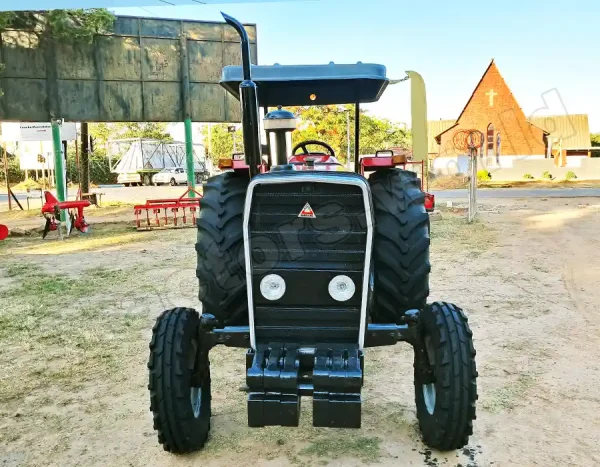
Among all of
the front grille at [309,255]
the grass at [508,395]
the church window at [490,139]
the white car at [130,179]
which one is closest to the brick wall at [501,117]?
the church window at [490,139]

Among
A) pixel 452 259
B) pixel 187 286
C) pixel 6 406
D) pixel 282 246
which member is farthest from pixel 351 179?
pixel 452 259

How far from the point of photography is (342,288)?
2.99m

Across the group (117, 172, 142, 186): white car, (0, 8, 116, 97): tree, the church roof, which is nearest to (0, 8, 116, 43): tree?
(0, 8, 116, 97): tree

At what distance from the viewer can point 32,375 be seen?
171 inches

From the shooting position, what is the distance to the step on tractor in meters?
2.78

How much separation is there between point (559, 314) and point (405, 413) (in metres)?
2.88

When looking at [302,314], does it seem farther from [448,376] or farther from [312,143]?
[312,143]

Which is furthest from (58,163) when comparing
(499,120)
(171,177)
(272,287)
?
(499,120)

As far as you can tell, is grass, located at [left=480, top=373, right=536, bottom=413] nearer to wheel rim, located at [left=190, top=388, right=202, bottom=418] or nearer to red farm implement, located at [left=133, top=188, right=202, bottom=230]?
wheel rim, located at [left=190, top=388, right=202, bottom=418]

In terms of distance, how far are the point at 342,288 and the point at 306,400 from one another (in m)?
1.15

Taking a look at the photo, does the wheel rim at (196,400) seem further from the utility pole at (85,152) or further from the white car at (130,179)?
the white car at (130,179)

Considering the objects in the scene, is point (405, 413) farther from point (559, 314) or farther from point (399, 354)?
point (559, 314)

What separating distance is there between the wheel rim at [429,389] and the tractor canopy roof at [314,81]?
178 centimetres

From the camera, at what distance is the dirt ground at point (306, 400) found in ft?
10.3
